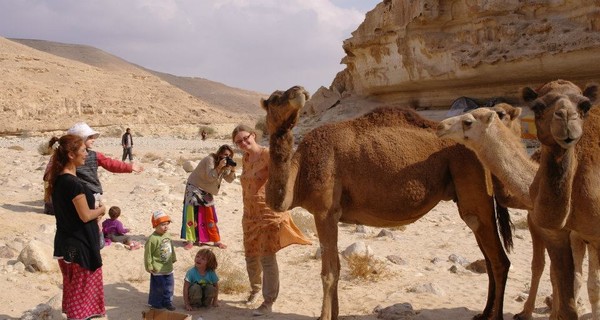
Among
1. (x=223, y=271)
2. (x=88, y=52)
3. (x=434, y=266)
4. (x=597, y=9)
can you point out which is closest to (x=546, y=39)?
(x=597, y=9)

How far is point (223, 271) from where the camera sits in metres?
7.52

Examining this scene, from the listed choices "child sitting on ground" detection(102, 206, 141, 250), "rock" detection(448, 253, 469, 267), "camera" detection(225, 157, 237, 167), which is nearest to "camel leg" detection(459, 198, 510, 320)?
"rock" detection(448, 253, 469, 267)

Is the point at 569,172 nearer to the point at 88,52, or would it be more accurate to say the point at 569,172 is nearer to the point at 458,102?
the point at 458,102

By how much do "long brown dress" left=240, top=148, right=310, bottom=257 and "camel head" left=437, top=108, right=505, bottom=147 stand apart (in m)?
1.89

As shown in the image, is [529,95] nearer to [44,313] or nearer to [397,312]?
[397,312]

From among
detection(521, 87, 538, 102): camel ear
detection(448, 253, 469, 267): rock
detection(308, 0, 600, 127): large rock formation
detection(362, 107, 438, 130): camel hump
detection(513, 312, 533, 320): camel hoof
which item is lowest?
detection(513, 312, 533, 320): camel hoof

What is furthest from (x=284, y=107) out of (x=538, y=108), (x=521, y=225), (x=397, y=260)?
(x=521, y=225)

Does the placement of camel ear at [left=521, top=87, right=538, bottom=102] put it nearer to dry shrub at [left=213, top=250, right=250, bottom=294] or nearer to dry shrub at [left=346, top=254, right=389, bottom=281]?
dry shrub at [left=346, top=254, right=389, bottom=281]

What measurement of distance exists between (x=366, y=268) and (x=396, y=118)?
2161mm

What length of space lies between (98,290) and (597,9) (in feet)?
51.7

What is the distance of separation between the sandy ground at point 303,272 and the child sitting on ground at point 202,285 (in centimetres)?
13

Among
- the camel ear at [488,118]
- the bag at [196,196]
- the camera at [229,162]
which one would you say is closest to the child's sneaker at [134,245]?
the bag at [196,196]

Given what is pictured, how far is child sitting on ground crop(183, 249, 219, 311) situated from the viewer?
6.25 meters

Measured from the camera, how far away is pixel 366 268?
733 cm
